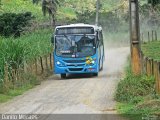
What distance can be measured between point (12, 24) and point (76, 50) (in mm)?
30416

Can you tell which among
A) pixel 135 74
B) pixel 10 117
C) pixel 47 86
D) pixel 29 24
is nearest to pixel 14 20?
pixel 29 24

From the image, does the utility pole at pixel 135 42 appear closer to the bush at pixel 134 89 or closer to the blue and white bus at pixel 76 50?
the bush at pixel 134 89

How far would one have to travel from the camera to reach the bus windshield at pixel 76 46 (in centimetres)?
2948

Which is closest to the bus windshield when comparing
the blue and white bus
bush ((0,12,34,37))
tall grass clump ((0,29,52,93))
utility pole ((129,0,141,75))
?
the blue and white bus

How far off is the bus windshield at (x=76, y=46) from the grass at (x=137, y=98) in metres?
10.4

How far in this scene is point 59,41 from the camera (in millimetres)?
29812

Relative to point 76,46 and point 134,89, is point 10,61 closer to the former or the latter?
point 76,46

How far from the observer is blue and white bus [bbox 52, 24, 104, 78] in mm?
29500

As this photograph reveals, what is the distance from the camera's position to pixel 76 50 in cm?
2944

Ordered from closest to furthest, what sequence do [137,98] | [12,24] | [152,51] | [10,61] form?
[137,98], [10,61], [152,51], [12,24]

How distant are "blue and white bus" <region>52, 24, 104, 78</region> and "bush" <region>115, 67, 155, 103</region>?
11173 millimetres

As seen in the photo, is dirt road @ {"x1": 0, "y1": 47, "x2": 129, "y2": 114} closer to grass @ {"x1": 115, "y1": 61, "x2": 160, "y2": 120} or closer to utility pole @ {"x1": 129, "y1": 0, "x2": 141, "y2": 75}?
grass @ {"x1": 115, "y1": 61, "x2": 160, "y2": 120}

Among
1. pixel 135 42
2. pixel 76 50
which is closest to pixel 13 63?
pixel 76 50

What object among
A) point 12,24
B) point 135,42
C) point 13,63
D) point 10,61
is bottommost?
point 13,63
